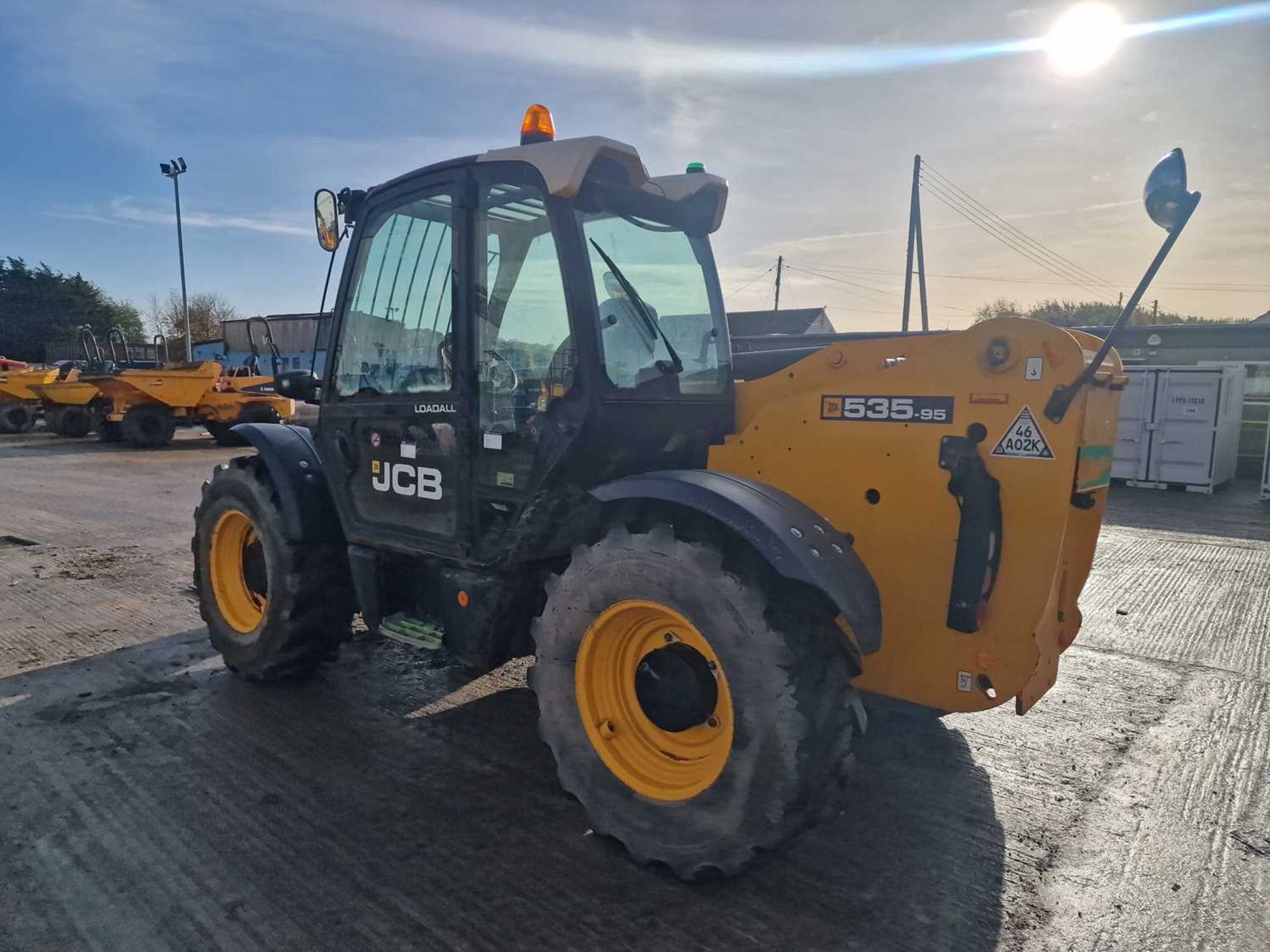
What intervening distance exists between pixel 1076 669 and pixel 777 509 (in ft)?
10.2

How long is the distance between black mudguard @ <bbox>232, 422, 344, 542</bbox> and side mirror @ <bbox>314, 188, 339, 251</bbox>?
3.59 ft

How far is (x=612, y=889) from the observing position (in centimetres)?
275

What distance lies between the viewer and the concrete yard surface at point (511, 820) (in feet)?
8.46

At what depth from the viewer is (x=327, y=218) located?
394 cm

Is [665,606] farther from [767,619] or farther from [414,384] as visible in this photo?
[414,384]

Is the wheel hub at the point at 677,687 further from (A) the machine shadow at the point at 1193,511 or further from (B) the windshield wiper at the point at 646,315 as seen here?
(A) the machine shadow at the point at 1193,511

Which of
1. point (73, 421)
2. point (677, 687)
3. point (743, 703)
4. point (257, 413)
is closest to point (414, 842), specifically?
point (677, 687)

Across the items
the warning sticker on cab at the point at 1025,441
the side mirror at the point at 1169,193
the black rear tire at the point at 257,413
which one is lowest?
the black rear tire at the point at 257,413

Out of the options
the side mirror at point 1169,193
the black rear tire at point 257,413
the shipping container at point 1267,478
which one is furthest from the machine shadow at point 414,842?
the black rear tire at point 257,413

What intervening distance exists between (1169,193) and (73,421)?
75.0ft

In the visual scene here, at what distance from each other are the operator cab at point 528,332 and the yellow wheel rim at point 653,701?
62 centimetres

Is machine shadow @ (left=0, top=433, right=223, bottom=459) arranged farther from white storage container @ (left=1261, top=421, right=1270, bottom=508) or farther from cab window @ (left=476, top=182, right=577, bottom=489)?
white storage container @ (left=1261, top=421, right=1270, bottom=508)

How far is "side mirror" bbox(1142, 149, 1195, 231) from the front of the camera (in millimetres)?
2373

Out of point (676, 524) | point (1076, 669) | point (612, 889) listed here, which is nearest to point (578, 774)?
point (612, 889)
